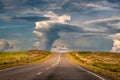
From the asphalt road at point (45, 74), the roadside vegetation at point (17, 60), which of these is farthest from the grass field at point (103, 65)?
the roadside vegetation at point (17, 60)

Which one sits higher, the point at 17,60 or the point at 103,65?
the point at 103,65

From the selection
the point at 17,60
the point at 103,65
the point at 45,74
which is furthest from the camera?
the point at 17,60

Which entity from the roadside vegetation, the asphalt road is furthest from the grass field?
the roadside vegetation

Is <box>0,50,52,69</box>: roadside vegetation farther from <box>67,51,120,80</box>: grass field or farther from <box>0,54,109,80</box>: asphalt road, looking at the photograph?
<box>67,51,120,80</box>: grass field

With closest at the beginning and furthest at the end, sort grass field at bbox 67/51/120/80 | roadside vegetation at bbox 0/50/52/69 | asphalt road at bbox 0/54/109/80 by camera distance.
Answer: asphalt road at bbox 0/54/109/80 → grass field at bbox 67/51/120/80 → roadside vegetation at bbox 0/50/52/69

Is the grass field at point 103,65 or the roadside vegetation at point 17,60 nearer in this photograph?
the grass field at point 103,65

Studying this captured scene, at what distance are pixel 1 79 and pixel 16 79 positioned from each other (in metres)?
1.05

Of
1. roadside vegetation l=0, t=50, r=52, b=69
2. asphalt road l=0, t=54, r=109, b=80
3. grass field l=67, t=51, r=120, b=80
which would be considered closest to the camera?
asphalt road l=0, t=54, r=109, b=80

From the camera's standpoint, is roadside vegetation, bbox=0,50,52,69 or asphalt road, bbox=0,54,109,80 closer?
asphalt road, bbox=0,54,109,80

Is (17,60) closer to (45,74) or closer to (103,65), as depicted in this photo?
(103,65)

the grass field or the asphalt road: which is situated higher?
the asphalt road

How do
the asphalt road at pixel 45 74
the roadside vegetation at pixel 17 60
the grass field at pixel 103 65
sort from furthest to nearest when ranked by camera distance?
the roadside vegetation at pixel 17 60, the grass field at pixel 103 65, the asphalt road at pixel 45 74

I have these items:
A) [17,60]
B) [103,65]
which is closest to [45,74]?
[103,65]

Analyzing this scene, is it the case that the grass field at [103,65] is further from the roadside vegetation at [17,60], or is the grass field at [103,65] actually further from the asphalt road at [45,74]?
the roadside vegetation at [17,60]
